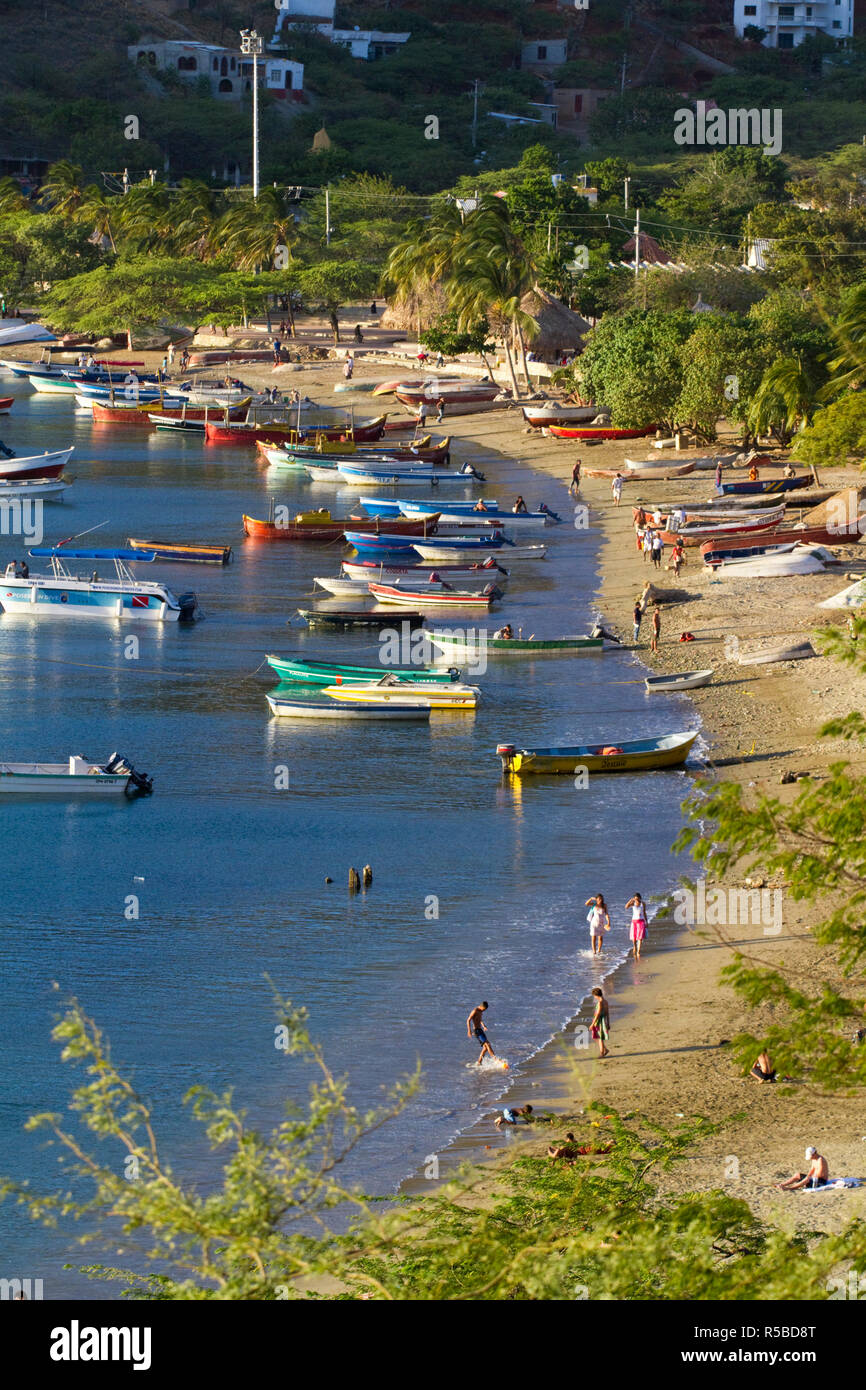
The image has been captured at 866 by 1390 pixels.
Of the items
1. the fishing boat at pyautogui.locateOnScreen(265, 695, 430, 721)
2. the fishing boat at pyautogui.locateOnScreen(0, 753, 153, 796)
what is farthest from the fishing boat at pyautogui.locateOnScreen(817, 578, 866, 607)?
the fishing boat at pyautogui.locateOnScreen(0, 753, 153, 796)

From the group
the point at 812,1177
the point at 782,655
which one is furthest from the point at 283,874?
the point at 782,655

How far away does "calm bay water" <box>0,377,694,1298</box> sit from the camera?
26094 millimetres

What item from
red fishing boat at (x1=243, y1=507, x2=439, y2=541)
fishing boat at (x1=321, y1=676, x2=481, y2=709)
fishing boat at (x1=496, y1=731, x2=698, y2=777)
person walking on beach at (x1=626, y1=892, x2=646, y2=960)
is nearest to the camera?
person walking on beach at (x1=626, y1=892, x2=646, y2=960)

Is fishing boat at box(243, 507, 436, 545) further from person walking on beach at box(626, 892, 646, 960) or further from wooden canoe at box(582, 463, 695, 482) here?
person walking on beach at box(626, 892, 646, 960)

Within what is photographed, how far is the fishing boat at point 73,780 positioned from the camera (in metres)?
39.5

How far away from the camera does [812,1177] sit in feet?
67.4

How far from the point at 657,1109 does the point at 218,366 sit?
96954 mm

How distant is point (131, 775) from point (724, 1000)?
650 inches

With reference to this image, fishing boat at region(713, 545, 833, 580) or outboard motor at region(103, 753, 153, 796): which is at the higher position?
fishing boat at region(713, 545, 833, 580)

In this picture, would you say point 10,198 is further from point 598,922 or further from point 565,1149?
point 565,1149

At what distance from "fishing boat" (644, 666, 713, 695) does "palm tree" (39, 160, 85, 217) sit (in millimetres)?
108684

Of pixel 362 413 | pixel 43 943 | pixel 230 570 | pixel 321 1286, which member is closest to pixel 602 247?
pixel 362 413

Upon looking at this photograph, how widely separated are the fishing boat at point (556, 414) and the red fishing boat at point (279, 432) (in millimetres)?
7856
